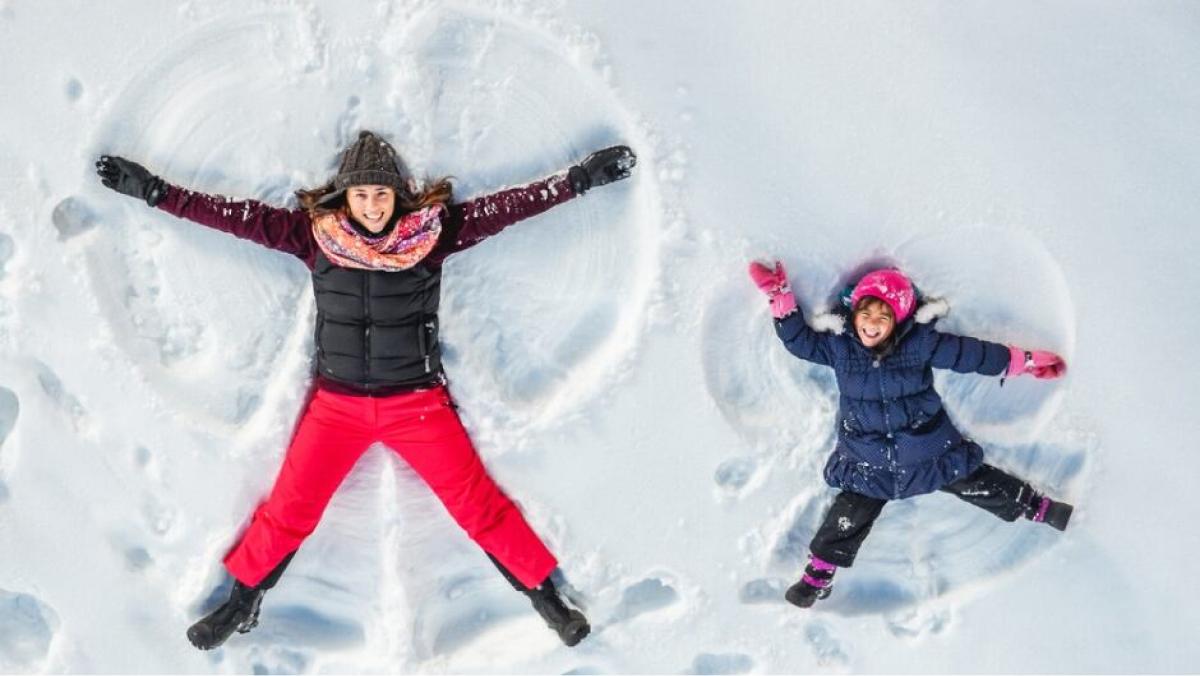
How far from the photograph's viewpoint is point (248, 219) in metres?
2.78

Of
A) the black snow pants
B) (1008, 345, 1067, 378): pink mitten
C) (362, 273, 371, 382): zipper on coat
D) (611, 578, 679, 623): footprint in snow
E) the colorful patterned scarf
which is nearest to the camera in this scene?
the colorful patterned scarf

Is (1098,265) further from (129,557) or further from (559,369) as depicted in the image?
(129,557)

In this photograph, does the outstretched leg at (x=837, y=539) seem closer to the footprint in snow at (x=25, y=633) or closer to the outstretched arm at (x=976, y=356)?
the outstretched arm at (x=976, y=356)

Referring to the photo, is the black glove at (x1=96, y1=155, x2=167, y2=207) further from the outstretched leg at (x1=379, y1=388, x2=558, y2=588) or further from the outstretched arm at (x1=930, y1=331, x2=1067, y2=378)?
the outstretched arm at (x1=930, y1=331, x2=1067, y2=378)

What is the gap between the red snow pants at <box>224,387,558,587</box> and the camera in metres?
2.91

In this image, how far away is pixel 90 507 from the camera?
10.1 feet

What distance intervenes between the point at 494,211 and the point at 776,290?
36.1 inches

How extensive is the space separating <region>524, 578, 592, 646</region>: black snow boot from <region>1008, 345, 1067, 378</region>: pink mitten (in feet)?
5.42

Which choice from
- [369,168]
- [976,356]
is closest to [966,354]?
[976,356]

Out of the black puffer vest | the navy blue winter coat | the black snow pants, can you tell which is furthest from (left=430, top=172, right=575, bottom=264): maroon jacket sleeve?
the black snow pants

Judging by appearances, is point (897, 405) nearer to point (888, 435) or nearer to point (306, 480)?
point (888, 435)

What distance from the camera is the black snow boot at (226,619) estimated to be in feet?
10.00

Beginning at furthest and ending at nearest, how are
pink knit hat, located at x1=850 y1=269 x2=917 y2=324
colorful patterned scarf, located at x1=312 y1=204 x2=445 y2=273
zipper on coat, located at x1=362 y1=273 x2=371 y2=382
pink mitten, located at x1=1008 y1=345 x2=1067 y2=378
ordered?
pink mitten, located at x1=1008 y1=345 x2=1067 y2=378 → pink knit hat, located at x1=850 y1=269 x2=917 y2=324 → zipper on coat, located at x1=362 y1=273 x2=371 y2=382 → colorful patterned scarf, located at x1=312 y1=204 x2=445 y2=273

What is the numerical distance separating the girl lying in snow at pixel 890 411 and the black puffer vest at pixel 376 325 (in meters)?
1.06
